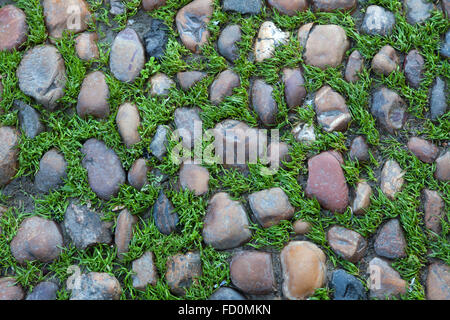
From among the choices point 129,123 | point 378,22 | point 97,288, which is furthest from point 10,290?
point 378,22

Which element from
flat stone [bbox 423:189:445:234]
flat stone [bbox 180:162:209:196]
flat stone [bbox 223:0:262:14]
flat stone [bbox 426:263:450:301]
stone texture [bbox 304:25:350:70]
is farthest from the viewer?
flat stone [bbox 223:0:262:14]

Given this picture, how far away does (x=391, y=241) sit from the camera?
6.97 feet

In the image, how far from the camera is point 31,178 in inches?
94.3

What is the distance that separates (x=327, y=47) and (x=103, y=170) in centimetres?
132

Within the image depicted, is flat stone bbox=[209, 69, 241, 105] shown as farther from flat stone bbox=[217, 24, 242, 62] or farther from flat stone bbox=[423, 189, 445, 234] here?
flat stone bbox=[423, 189, 445, 234]

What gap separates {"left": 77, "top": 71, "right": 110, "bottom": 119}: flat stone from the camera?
7.89 feet

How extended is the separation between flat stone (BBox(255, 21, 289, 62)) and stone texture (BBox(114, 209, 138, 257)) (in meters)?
1.06

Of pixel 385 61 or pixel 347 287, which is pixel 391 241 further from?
pixel 385 61

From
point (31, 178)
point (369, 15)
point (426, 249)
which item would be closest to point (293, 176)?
point (426, 249)

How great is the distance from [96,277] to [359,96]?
1575mm

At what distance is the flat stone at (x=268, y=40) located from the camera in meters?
2.42

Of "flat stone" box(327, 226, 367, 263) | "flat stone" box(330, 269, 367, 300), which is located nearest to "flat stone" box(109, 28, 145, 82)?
"flat stone" box(327, 226, 367, 263)

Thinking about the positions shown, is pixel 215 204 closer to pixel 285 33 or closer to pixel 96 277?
pixel 96 277

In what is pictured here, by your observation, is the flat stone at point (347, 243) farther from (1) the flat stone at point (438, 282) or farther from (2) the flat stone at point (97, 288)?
(2) the flat stone at point (97, 288)
